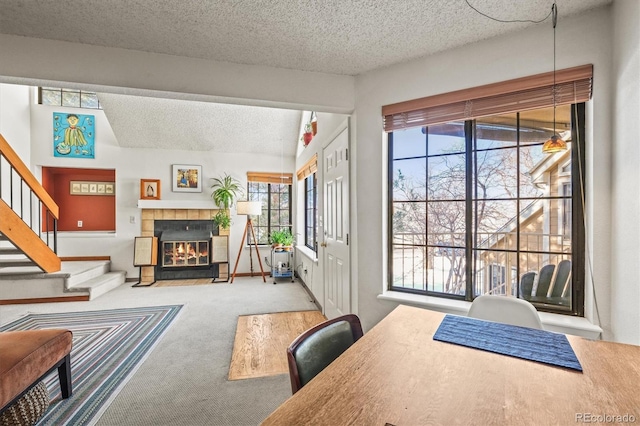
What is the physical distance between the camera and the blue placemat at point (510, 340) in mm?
1066

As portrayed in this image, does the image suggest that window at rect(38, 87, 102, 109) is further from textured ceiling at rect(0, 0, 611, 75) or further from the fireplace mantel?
textured ceiling at rect(0, 0, 611, 75)

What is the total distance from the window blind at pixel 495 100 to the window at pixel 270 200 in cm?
389

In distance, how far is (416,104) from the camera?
2.18 metres

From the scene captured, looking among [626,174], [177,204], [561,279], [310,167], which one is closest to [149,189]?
[177,204]

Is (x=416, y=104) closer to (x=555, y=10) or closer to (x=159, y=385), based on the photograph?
(x=555, y=10)

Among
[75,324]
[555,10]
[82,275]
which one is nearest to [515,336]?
[555,10]

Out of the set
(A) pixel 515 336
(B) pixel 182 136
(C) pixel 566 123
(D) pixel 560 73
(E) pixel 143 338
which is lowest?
(E) pixel 143 338

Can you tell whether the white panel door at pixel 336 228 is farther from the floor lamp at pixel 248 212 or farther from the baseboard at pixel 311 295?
the floor lamp at pixel 248 212

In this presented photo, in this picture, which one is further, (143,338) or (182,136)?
(182,136)

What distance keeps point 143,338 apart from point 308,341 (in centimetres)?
253

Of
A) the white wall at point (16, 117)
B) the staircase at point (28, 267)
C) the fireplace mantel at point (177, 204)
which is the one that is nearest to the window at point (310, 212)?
the fireplace mantel at point (177, 204)

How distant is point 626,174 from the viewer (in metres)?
1.45

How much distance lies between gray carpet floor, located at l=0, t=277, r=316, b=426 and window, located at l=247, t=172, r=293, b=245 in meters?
1.91

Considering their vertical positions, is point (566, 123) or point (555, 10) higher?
point (555, 10)
